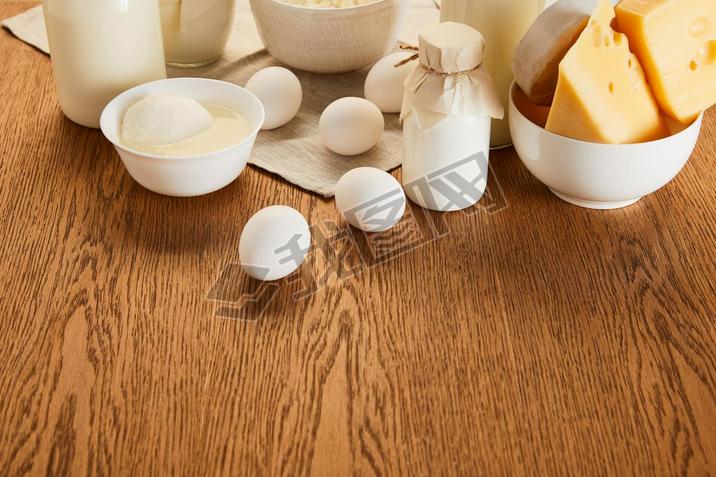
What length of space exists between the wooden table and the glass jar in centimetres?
28

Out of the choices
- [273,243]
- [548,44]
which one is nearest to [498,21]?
[548,44]

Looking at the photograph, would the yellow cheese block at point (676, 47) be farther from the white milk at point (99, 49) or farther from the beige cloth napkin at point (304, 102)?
the white milk at point (99, 49)

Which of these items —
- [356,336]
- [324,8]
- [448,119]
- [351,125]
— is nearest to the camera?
[356,336]

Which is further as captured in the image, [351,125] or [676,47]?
[351,125]

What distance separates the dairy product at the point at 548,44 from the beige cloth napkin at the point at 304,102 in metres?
0.22

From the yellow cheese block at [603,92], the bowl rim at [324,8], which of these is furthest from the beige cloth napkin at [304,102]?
the yellow cheese block at [603,92]

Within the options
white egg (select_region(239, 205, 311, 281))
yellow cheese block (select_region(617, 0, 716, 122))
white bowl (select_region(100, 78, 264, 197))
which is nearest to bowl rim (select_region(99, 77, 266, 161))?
white bowl (select_region(100, 78, 264, 197))

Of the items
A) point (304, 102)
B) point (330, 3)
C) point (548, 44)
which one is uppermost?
point (548, 44)

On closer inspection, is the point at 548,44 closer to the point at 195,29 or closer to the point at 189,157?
the point at 189,157

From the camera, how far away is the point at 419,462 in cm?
70

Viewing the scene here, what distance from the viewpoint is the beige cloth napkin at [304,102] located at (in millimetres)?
1077

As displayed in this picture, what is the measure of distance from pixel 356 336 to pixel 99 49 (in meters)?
0.54

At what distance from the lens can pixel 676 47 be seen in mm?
898

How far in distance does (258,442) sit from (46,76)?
832 millimetres
